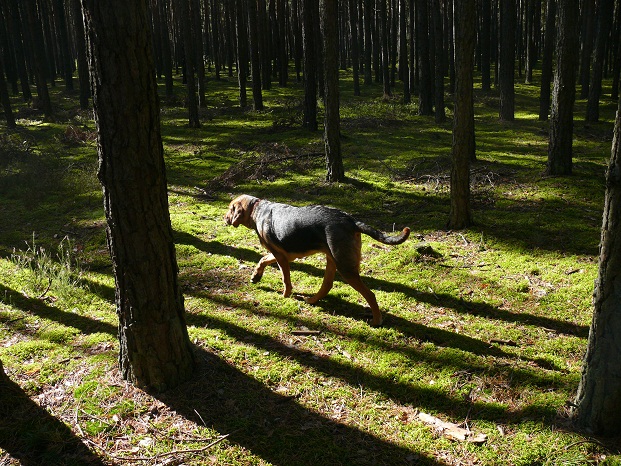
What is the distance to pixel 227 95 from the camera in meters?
28.2

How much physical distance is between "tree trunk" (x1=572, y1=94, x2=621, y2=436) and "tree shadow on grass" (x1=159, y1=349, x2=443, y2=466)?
1.31m

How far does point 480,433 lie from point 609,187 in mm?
2148

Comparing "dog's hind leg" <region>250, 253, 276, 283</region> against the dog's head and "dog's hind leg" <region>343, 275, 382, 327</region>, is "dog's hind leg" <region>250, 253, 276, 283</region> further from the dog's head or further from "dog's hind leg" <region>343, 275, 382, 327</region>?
"dog's hind leg" <region>343, 275, 382, 327</region>

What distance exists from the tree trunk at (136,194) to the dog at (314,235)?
176cm

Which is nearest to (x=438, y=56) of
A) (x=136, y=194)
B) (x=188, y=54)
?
(x=188, y=54)

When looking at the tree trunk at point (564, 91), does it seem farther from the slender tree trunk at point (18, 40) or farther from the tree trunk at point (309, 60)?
the slender tree trunk at point (18, 40)

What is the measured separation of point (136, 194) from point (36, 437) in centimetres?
214

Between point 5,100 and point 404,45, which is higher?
point 404,45

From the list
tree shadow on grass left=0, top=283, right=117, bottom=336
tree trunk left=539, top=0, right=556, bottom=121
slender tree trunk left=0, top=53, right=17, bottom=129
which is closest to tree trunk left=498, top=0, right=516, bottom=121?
tree trunk left=539, top=0, right=556, bottom=121

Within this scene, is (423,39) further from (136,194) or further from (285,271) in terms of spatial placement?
(136,194)

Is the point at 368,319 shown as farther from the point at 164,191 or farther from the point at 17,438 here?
the point at 17,438

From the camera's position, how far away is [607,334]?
134 inches

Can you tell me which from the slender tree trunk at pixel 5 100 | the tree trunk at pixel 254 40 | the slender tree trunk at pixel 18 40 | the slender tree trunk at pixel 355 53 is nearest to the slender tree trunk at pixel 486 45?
the slender tree trunk at pixel 355 53

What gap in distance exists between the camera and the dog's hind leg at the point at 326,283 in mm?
5852
